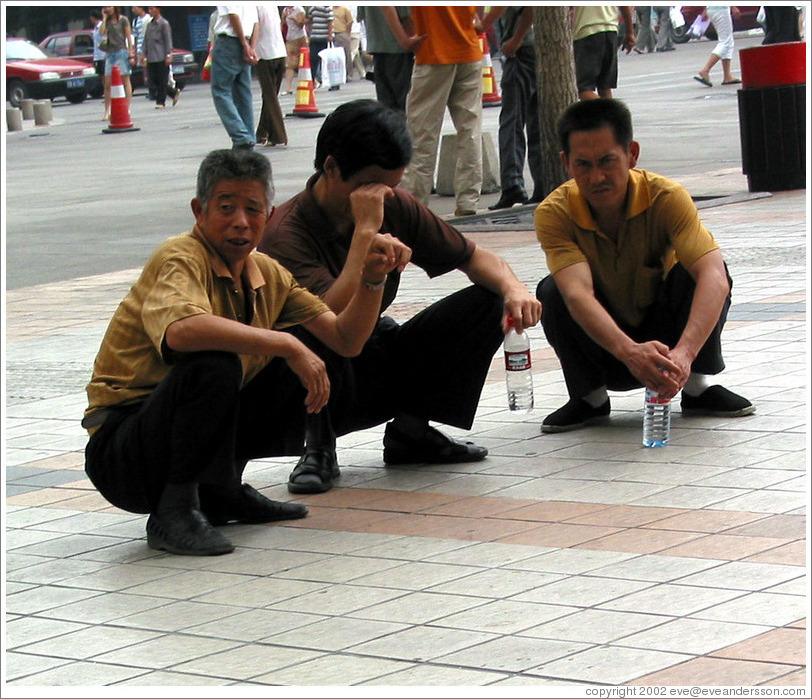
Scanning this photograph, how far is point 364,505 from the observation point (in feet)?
16.7

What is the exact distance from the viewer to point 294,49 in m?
30.9

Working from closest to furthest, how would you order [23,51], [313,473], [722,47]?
[313,473] → [722,47] → [23,51]

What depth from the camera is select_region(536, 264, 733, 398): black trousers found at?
5652 millimetres

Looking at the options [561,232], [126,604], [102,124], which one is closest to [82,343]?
[561,232]

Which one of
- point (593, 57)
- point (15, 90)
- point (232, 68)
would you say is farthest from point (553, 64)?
point (15, 90)

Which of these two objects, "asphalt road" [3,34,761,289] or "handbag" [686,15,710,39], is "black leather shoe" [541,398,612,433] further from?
"handbag" [686,15,710,39]

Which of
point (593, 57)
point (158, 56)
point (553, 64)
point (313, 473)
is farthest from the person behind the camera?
point (158, 56)

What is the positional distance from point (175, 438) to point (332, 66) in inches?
1147

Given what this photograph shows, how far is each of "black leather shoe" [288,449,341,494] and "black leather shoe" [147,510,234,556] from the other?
0.62 meters

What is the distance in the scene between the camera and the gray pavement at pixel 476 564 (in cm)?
351

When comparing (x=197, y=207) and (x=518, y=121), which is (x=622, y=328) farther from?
(x=518, y=121)

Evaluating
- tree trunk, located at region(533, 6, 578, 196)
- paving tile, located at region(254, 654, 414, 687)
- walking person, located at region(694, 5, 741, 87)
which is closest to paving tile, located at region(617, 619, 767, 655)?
paving tile, located at region(254, 654, 414, 687)

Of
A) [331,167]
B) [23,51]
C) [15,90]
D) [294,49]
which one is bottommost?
[331,167]

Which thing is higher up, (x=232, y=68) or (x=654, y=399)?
(x=232, y=68)
